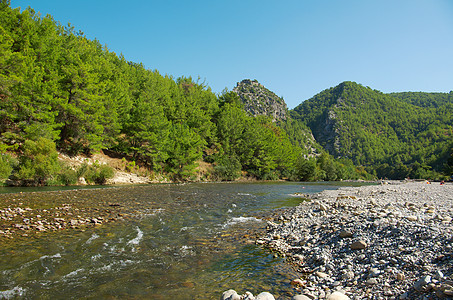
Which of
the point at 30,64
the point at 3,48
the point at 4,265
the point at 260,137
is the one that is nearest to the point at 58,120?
the point at 30,64

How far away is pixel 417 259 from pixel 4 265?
10670mm

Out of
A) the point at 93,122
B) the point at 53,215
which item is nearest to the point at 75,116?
the point at 93,122

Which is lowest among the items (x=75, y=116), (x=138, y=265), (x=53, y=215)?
(x=138, y=265)

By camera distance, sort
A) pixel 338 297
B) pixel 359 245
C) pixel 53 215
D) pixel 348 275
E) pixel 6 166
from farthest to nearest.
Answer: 1. pixel 6 166
2. pixel 53 215
3. pixel 359 245
4. pixel 348 275
5. pixel 338 297

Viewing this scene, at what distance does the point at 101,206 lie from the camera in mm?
14734

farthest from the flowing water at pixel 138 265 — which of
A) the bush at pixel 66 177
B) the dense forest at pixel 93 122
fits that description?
the bush at pixel 66 177

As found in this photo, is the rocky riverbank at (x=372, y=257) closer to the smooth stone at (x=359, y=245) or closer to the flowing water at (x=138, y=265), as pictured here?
the smooth stone at (x=359, y=245)

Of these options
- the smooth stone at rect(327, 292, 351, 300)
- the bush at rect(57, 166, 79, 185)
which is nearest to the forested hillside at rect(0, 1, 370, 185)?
the bush at rect(57, 166, 79, 185)

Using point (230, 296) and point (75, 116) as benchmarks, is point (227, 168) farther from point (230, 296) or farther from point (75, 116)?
point (230, 296)

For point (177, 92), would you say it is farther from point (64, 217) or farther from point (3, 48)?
point (64, 217)

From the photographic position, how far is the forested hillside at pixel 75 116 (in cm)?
2511

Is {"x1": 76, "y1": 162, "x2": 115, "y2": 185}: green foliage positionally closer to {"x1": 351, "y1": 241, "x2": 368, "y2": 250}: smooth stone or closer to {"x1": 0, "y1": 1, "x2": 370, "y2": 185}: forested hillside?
{"x1": 0, "y1": 1, "x2": 370, "y2": 185}: forested hillside

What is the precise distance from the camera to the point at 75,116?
33406 mm

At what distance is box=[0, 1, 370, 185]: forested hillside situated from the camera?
25.1m
